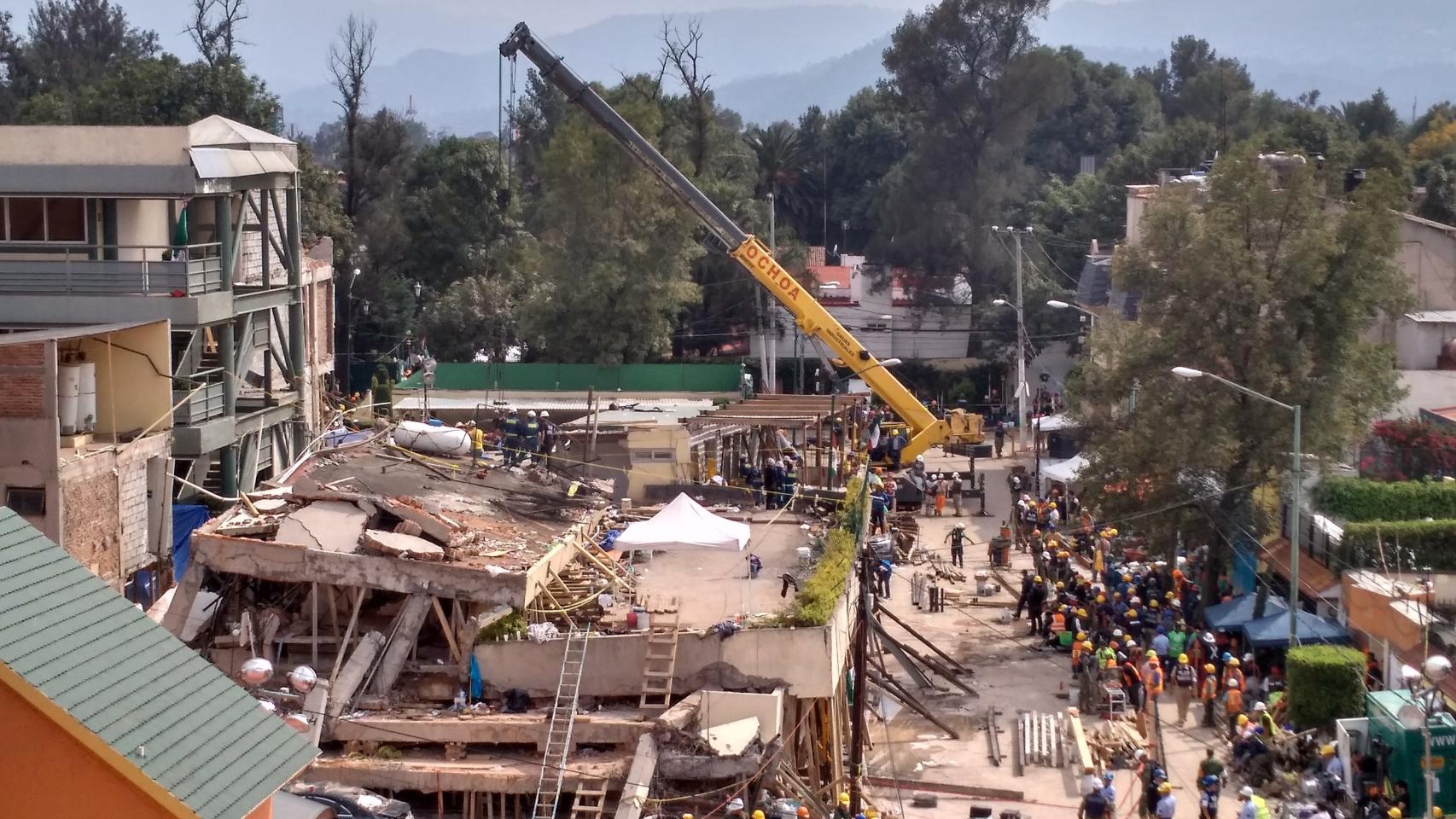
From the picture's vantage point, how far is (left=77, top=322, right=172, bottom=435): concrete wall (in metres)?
27.3

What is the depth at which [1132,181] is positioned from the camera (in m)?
71.3

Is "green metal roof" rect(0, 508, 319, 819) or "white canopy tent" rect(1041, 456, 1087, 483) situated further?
"white canopy tent" rect(1041, 456, 1087, 483)

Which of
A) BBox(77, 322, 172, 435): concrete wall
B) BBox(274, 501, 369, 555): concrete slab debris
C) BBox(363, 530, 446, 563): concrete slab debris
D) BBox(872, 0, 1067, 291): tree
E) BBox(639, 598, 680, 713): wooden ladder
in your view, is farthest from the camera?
BBox(872, 0, 1067, 291): tree

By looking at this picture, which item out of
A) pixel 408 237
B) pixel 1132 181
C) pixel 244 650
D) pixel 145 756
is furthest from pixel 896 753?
pixel 1132 181

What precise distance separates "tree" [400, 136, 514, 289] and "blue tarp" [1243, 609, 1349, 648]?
43.0 metres

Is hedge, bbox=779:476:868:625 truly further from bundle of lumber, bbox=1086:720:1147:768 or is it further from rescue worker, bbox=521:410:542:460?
rescue worker, bbox=521:410:542:460

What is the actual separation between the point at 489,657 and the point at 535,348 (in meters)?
35.6

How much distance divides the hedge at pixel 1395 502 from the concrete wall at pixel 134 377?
67.1 ft

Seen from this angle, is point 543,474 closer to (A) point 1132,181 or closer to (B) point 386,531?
(B) point 386,531

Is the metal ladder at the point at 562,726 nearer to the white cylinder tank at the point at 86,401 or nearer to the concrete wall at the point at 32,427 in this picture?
the concrete wall at the point at 32,427

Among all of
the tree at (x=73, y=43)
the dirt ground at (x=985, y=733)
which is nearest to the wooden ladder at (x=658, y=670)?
the dirt ground at (x=985, y=733)

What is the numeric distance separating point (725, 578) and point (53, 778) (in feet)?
52.3

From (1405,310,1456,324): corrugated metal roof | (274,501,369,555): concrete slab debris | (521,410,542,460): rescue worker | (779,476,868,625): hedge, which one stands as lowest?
(779,476,868,625): hedge

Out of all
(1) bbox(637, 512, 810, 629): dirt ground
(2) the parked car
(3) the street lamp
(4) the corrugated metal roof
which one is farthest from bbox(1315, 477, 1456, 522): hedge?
(2) the parked car
